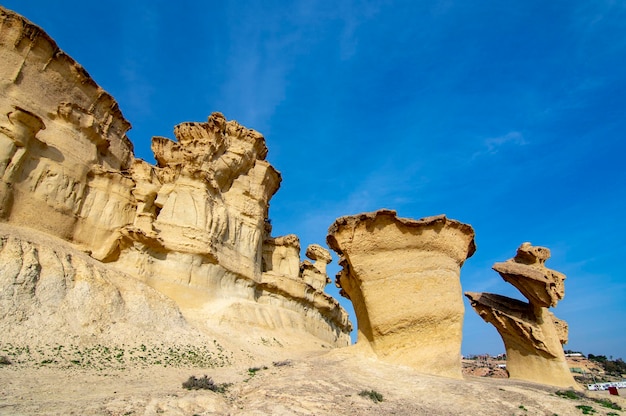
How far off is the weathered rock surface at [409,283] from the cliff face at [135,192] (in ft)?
32.7

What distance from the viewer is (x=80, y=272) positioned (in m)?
15.9

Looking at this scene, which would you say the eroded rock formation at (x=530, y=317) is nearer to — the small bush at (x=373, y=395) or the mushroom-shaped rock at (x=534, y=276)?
the mushroom-shaped rock at (x=534, y=276)

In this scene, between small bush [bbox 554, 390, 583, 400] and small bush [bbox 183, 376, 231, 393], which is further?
small bush [bbox 554, 390, 583, 400]

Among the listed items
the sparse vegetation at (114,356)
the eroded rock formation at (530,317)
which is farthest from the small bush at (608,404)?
the sparse vegetation at (114,356)

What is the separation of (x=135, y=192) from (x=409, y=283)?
18582mm

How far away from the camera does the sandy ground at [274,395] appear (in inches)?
314

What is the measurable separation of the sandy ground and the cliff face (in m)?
6.84

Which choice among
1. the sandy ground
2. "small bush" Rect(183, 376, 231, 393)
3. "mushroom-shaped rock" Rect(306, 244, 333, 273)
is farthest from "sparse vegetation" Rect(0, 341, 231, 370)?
"mushroom-shaped rock" Rect(306, 244, 333, 273)

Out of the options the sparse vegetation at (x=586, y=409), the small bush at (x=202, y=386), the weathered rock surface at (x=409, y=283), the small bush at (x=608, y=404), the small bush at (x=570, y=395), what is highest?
the weathered rock surface at (x=409, y=283)

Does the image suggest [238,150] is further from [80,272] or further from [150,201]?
[80,272]

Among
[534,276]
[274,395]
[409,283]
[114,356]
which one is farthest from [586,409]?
[114,356]

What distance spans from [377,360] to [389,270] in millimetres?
3034

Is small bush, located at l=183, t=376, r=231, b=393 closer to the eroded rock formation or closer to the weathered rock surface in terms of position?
the weathered rock surface

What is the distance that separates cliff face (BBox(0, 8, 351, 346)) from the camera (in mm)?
19000
